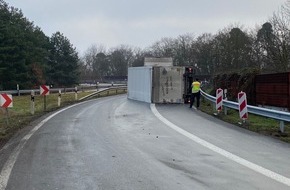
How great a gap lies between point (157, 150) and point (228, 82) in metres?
16.4

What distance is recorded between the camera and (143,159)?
857 centimetres

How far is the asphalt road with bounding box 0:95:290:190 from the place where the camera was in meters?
6.75

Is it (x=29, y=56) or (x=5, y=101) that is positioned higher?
(x=29, y=56)

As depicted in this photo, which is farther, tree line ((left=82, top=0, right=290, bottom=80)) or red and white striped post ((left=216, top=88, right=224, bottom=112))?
tree line ((left=82, top=0, right=290, bottom=80))

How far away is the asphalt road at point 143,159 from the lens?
6.75 metres

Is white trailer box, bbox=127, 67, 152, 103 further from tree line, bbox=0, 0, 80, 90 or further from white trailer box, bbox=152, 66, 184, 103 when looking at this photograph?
tree line, bbox=0, 0, 80, 90

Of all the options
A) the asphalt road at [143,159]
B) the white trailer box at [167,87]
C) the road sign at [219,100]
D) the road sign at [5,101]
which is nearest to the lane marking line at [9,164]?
the asphalt road at [143,159]

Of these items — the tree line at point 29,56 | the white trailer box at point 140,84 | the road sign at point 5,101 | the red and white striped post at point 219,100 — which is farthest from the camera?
the tree line at point 29,56

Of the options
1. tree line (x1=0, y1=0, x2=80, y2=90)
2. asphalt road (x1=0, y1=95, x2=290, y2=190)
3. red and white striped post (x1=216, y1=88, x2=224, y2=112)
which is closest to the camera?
asphalt road (x1=0, y1=95, x2=290, y2=190)

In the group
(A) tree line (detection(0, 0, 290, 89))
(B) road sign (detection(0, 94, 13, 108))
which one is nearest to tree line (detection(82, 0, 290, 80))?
(A) tree line (detection(0, 0, 290, 89))

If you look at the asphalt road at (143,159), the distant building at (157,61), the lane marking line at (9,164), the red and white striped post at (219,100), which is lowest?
the lane marking line at (9,164)

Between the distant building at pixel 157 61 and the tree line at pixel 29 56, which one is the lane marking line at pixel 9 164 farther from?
the tree line at pixel 29 56

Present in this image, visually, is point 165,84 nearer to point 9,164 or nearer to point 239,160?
point 239,160

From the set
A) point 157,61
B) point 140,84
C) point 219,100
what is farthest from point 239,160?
point 157,61
